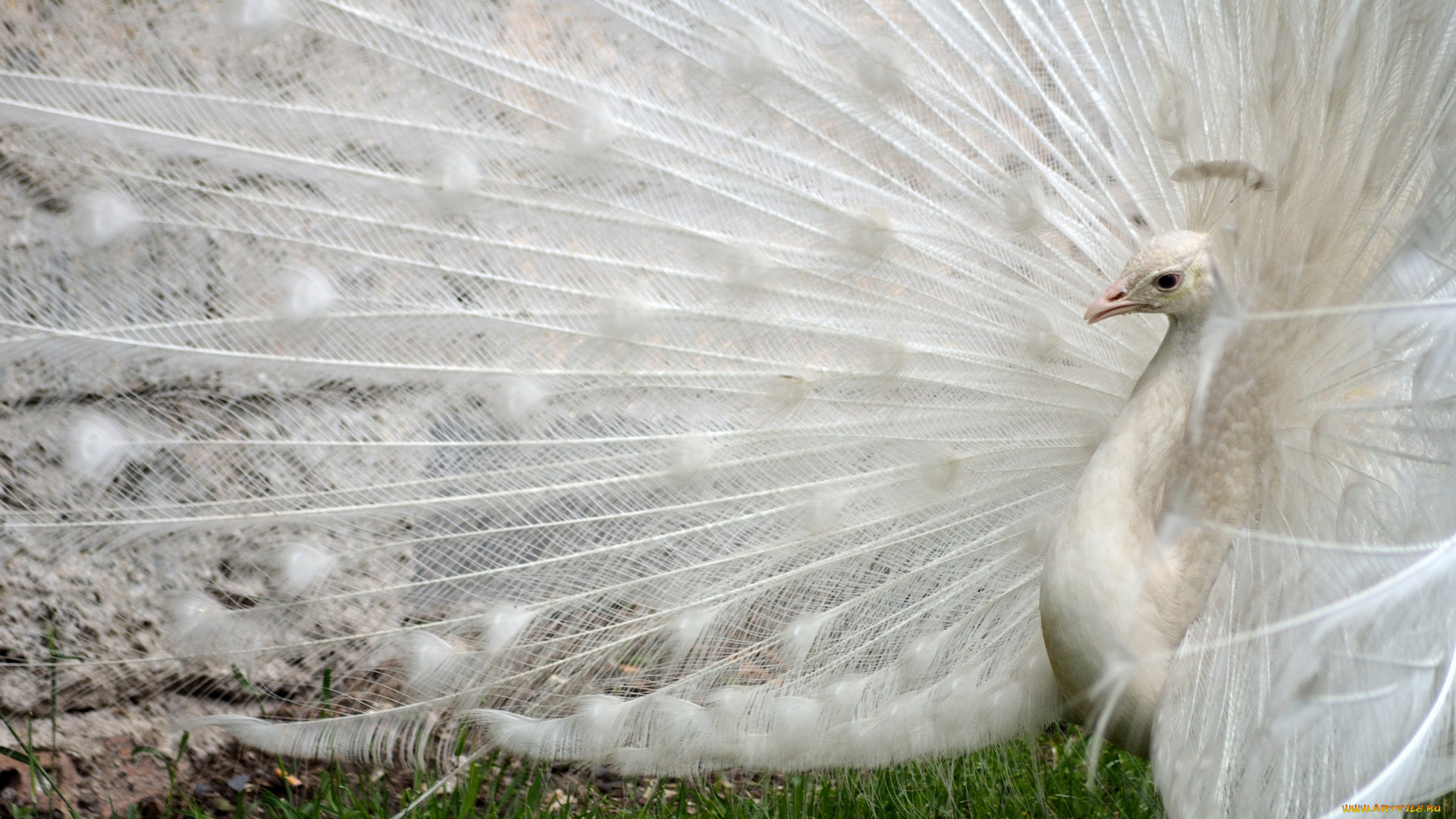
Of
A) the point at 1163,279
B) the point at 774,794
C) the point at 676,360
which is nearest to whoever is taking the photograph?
the point at 1163,279

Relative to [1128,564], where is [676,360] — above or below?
above

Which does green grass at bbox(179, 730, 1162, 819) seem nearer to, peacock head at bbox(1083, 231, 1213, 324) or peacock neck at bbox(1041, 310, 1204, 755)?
peacock neck at bbox(1041, 310, 1204, 755)

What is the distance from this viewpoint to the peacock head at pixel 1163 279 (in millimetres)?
1830

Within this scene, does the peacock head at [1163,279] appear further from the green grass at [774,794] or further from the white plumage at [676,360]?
the green grass at [774,794]

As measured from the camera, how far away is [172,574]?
211 centimetres

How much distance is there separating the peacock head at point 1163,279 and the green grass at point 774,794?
97 cm

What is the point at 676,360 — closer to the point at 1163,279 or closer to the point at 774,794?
the point at 1163,279

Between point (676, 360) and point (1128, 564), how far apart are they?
2.68 ft

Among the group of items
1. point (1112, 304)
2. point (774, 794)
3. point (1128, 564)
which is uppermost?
point (1112, 304)

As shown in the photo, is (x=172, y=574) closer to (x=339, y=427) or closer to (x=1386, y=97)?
(x=339, y=427)

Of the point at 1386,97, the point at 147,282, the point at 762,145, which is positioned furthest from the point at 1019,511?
the point at 147,282

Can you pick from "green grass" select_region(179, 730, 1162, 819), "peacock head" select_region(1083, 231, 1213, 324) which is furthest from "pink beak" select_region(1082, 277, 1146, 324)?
"green grass" select_region(179, 730, 1162, 819)

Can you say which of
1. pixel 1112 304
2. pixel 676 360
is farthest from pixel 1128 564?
pixel 676 360

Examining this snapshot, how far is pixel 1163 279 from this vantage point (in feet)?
6.02
